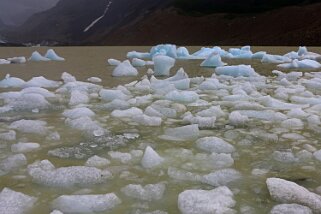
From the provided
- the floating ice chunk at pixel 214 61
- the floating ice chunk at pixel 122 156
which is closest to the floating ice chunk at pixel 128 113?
the floating ice chunk at pixel 122 156

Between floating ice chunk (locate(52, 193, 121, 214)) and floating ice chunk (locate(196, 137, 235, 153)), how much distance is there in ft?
2.95

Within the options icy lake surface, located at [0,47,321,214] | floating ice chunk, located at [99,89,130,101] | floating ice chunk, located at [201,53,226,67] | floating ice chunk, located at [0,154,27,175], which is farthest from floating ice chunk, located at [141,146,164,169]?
floating ice chunk, located at [201,53,226,67]

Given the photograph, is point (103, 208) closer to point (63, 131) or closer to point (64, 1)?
point (63, 131)

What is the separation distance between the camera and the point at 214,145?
2.60m

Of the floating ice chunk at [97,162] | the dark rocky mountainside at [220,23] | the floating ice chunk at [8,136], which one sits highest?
the floating ice chunk at [8,136]

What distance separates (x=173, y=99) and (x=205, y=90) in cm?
90

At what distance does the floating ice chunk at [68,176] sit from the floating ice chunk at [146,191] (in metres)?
0.17

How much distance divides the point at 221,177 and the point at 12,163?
1067 mm

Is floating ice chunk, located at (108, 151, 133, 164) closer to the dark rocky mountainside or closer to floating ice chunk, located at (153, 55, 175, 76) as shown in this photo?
floating ice chunk, located at (153, 55, 175, 76)

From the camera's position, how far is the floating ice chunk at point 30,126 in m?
2.98

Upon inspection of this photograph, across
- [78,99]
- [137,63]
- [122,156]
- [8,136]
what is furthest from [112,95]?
[137,63]

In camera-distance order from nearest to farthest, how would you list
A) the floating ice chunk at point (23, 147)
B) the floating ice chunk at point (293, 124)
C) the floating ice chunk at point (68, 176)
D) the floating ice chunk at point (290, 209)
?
the floating ice chunk at point (290, 209), the floating ice chunk at point (68, 176), the floating ice chunk at point (23, 147), the floating ice chunk at point (293, 124)

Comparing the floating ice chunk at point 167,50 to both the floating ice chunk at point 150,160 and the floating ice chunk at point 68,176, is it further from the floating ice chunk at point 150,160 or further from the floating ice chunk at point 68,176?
the floating ice chunk at point 68,176

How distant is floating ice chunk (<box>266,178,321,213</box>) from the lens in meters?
1.75
